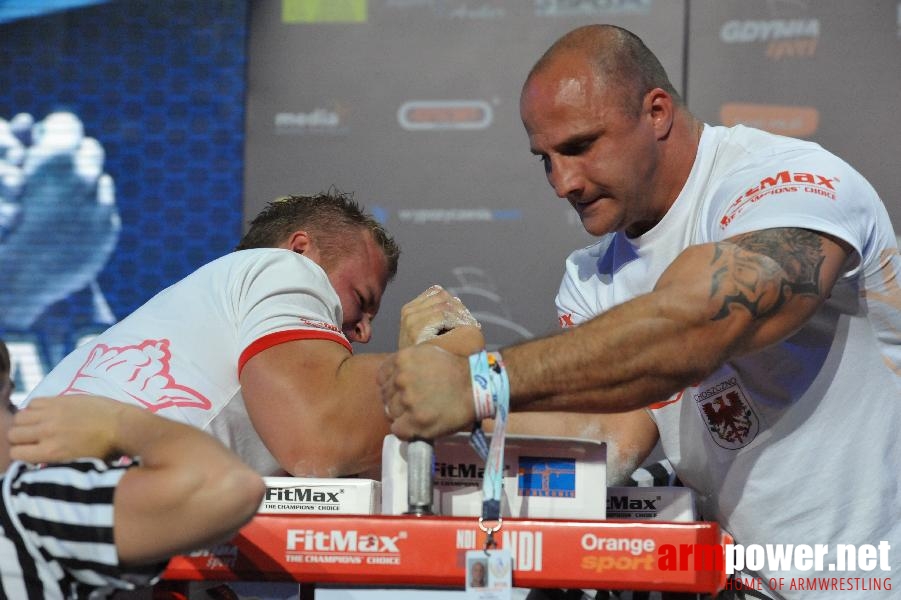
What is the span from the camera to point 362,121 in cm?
456

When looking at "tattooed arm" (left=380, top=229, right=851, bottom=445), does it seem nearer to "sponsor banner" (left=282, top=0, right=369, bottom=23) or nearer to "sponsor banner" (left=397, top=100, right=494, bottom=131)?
"sponsor banner" (left=397, top=100, right=494, bottom=131)

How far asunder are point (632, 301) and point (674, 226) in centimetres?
61

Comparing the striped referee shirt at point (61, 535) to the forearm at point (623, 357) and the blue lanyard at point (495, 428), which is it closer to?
the blue lanyard at point (495, 428)

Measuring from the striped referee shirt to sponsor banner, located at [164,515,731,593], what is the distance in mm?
192

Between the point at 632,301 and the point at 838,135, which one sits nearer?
the point at 632,301

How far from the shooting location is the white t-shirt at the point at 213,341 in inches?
75.6

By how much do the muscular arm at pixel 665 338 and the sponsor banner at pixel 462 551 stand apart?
0.20 m

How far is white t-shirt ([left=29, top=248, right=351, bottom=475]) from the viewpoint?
1.92 m

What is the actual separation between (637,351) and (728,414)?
0.48 m

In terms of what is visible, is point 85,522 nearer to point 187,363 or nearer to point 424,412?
point 424,412

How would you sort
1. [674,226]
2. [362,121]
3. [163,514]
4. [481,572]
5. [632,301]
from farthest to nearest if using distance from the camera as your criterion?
1. [362,121]
2. [674,226]
3. [632,301]
4. [481,572]
5. [163,514]

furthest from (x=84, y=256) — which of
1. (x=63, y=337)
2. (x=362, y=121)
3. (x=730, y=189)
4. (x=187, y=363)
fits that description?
(x=730, y=189)

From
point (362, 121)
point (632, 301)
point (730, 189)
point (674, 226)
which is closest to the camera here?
point (632, 301)

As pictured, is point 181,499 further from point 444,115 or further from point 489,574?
point 444,115
